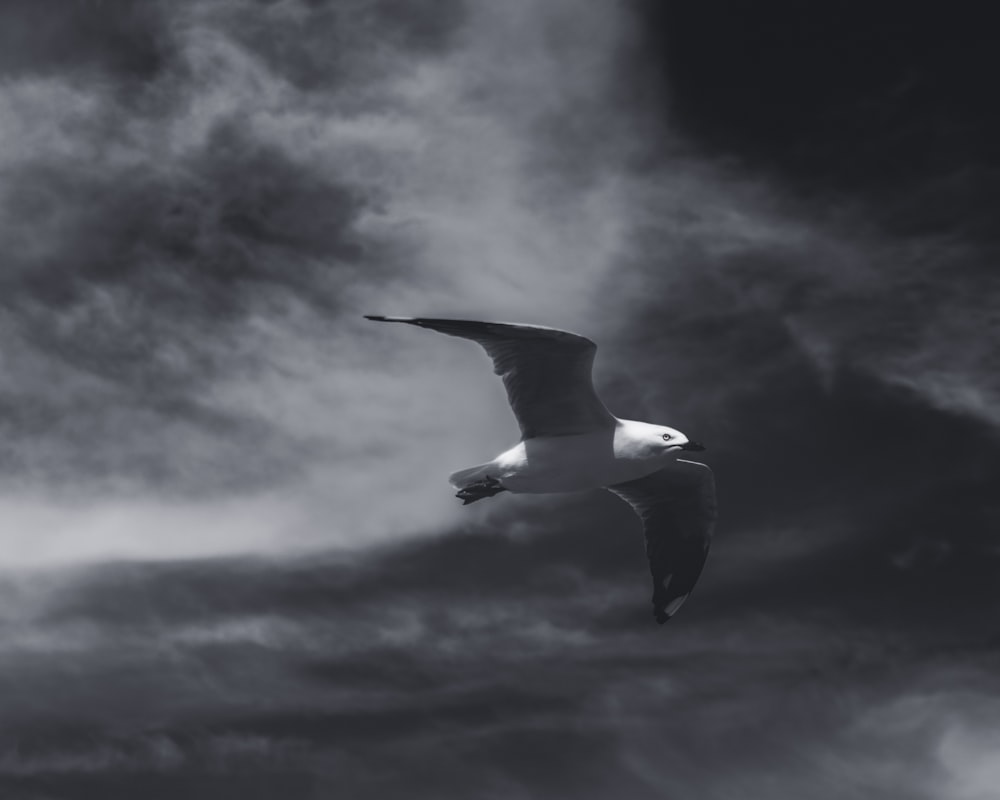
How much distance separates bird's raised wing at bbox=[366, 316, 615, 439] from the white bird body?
0.40 meters

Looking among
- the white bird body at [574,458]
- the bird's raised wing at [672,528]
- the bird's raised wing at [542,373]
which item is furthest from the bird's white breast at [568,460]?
the bird's raised wing at [672,528]

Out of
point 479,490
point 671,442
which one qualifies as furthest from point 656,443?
point 479,490

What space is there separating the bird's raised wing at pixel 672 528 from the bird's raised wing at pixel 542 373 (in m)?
4.06

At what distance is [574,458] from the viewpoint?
28.1 meters

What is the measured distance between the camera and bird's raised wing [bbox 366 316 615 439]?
26094 mm

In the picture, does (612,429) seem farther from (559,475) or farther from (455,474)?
(455,474)

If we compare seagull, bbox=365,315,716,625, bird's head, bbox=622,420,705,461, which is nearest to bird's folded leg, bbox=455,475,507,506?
seagull, bbox=365,315,716,625

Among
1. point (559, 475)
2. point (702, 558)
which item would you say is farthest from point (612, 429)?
point (702, 558)

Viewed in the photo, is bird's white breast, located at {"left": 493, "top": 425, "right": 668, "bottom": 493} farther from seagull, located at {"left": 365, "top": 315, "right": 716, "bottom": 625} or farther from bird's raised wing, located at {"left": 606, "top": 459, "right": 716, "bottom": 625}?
bird's raised wing, located at {"left": 606, "top": 459, "right": 716, "bottom": 625}

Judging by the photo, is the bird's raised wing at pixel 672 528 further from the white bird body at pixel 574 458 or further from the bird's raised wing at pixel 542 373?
the bird's raised wing at pixel 542 373

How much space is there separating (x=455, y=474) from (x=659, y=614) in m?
7.76

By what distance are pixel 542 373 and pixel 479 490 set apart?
10.9 feet

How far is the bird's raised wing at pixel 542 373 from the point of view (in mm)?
26094

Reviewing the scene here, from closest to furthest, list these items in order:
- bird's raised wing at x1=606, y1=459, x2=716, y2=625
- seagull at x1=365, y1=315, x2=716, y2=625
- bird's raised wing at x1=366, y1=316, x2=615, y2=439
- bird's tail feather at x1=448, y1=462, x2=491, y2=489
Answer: bird's raised wing at x1=366, y1=316, x2=615, y2=439 → seagull at x1=365, y1=315, x2=716, y2=625 → bird's tail feather at x1=448, y1=462, x2=491, y2=489 → bird's raised wing at x1=606, y1=459, x2=716, y2=625
